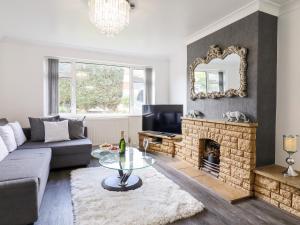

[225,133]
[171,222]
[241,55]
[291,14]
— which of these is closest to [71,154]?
[171,222]

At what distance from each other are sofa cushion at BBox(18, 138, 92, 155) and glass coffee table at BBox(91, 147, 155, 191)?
564 millimetres

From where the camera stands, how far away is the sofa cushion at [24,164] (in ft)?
6.52

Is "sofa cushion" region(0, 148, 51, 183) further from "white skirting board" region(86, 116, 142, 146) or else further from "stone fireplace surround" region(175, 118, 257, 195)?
"stone fireplace surround" region(175, 118, 257, 195)

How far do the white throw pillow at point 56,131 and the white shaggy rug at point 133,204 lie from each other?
105cm

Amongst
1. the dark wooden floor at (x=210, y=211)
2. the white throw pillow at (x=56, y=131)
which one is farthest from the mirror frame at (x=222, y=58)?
the white throw pillow at (x=56, y=131)

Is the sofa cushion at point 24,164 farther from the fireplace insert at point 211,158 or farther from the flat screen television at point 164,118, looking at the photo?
the fireplace insert at point 211,158

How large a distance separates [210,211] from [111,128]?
3.32m

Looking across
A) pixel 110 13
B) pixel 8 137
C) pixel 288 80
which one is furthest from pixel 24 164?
pixel 288 80

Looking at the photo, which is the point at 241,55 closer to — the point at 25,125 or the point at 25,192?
the point at 25,192

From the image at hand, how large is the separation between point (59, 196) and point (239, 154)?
97.3 inches

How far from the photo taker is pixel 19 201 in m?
1.80

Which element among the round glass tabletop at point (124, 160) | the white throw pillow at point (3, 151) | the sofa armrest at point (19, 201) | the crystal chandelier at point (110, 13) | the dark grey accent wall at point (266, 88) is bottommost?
the sofa armrest at point (19, 201)

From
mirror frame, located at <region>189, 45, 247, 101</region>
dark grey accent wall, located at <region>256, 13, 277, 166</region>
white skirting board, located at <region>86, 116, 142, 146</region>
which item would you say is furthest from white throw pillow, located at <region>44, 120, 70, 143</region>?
dark grey accent wall, located at <region>256, 13, 277, 166</region>

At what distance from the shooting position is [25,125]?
4.20 metres
